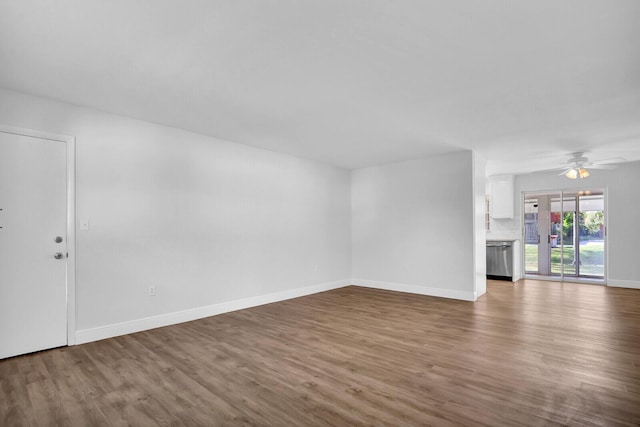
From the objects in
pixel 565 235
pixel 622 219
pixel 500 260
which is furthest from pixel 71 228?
pixel 622 219

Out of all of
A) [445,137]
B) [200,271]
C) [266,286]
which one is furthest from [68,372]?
[445,137]

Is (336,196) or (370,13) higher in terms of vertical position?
(370,13)

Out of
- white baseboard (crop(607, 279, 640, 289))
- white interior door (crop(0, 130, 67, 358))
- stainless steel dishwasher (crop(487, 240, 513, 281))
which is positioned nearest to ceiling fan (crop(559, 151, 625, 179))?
stainless steel dishwasher (crop(487, 240, 513, 281))

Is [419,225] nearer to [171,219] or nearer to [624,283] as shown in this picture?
[171,219]

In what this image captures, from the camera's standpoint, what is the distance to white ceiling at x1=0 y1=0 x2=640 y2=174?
2.04 metres

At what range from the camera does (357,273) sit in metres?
7.27

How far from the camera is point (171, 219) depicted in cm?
436

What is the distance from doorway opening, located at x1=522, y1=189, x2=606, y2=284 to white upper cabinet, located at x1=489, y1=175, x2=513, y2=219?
16.1 inches

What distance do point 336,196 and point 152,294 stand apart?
13.4ft

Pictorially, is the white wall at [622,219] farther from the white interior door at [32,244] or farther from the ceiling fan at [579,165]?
the white interior door at [32,244]

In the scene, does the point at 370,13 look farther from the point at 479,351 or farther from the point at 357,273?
the point at 357,273

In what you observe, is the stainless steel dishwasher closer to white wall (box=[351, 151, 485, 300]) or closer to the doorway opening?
the doorway opening

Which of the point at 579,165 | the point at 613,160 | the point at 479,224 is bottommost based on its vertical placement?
the point at 479,224

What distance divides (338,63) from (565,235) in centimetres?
778
